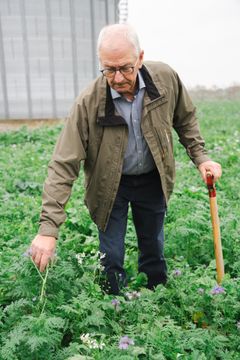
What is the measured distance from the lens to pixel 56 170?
264cm

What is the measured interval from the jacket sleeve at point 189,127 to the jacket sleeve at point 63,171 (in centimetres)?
77

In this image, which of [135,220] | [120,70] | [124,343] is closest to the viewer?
[124,343]

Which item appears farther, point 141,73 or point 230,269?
point 230,269

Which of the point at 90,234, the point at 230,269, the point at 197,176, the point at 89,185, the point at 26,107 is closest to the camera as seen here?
the point at 89,185

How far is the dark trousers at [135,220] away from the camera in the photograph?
125 inches

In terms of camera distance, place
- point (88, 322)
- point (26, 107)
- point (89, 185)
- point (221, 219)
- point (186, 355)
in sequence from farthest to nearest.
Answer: point (26, 107) < point (221, 219) < point (89, 185) < point (88, 322) < point (186, 355)

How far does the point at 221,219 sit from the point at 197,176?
2.46 meters

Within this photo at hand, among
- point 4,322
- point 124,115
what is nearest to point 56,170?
point 124,115

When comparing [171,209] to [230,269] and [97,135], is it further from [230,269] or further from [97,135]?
[97,135]

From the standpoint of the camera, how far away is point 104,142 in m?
2.87

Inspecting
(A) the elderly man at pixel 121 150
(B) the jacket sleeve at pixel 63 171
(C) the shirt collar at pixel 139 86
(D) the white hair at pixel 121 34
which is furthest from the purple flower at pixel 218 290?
(D) the white hair at pixel 121 34

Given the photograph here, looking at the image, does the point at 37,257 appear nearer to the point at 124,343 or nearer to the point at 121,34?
the point at 124,343

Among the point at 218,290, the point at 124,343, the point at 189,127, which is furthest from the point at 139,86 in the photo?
the point at 124,343

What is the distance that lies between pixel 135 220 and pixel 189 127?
780mm
